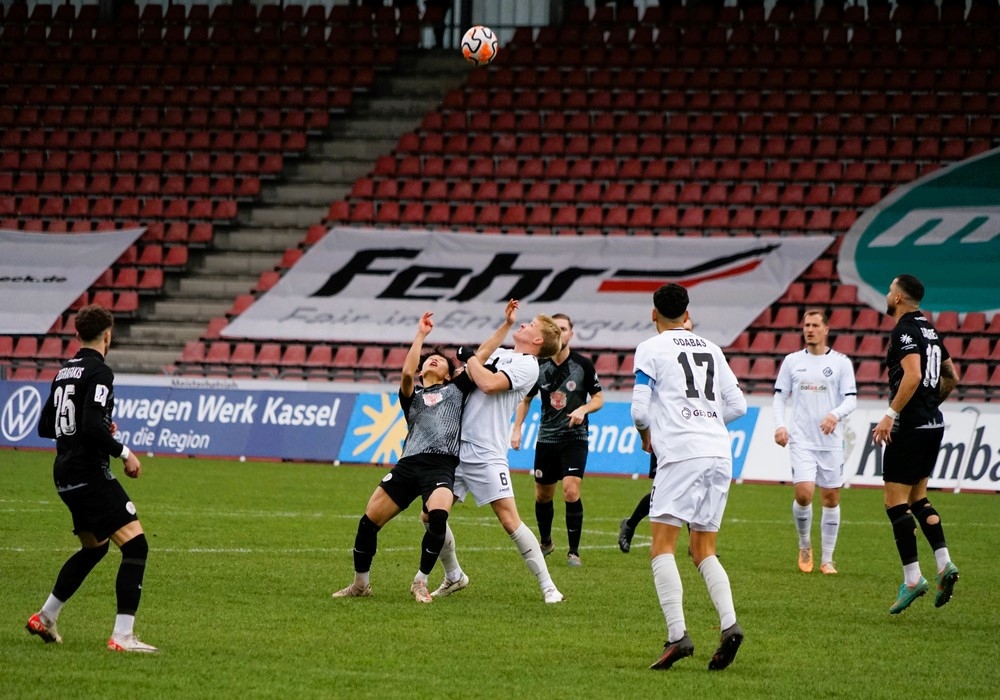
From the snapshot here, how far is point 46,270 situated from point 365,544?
23.4 meters

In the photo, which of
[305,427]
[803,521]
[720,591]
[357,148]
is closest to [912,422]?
[803,521]

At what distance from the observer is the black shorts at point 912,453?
34.7 ft

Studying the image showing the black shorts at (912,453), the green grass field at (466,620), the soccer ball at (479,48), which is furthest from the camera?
the soccer ball at (479,48)

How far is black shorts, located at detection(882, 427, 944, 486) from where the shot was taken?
34.7 ft

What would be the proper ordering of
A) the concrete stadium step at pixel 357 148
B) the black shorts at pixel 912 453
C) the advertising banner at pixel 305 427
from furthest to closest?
the concrete stadium step at pixel 357 148, the advertising banner at pixel 305 427, the black shorts at pixel 912 453

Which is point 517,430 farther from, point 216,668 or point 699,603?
point 216,668

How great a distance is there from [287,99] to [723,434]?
29.2 m

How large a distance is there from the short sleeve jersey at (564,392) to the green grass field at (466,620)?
1.28 m

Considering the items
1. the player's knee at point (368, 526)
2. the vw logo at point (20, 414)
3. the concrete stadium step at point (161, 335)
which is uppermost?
the player's knee at point (368, 526)

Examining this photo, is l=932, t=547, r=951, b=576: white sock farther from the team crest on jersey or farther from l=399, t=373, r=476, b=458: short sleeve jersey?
the team crest on jersey

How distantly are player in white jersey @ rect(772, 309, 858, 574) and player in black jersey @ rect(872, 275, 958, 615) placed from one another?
7.56 ft

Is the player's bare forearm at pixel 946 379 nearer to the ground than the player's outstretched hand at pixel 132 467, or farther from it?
farther from it

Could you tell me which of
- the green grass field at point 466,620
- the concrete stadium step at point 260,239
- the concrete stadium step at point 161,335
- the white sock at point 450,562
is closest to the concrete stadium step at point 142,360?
the concrete stadium step at point 161,335

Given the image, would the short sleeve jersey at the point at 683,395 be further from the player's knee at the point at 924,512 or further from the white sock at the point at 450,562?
the player's knee at the point at 924,512
